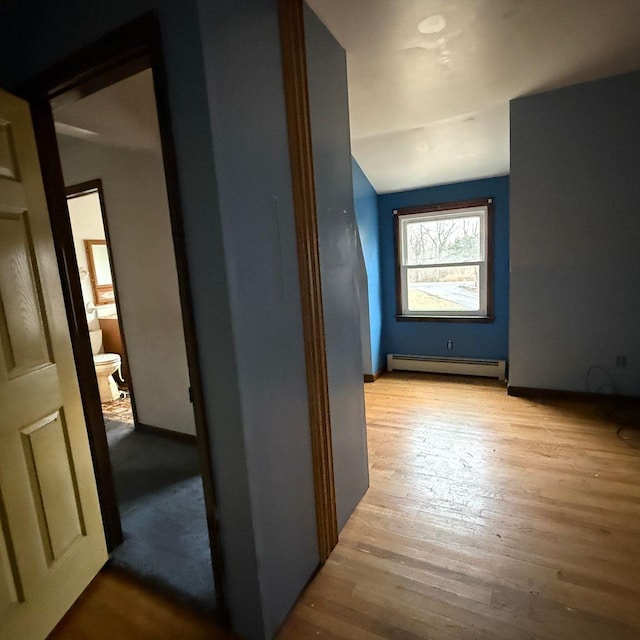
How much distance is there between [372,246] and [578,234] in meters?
1.96

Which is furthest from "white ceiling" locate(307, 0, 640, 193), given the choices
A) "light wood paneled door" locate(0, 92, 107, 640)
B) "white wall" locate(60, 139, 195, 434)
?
"white wall" locate(60, 139, 195, 434)

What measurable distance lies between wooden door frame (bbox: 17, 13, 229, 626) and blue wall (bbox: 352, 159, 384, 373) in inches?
108

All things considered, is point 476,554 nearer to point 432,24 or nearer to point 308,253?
point 308,253

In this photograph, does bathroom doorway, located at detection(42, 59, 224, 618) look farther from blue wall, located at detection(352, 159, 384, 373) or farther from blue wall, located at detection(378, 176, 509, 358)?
blue wall, located at detection(378, 176, 509, 358)

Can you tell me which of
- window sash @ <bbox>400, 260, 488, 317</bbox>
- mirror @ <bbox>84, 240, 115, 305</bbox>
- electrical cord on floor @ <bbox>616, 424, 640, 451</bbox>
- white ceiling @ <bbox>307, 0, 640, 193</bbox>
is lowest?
A: electrical cord on floor @ <bbox>616, 424, 640, 451</bbox>

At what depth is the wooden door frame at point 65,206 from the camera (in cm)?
109

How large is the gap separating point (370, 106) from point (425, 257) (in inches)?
79.7

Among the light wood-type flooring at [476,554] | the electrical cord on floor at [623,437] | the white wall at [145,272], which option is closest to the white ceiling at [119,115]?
the white wall at [145,272]

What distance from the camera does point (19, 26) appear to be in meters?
1.36

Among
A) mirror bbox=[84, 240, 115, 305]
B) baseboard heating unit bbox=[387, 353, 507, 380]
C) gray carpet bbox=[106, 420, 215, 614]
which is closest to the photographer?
gray carpet bbox=[106, 420, 215, 614]

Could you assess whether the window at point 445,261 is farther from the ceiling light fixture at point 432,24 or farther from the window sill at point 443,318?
the ceiling light fixture at point 432,24

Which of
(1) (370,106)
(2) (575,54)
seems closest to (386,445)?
(1) (370,106)

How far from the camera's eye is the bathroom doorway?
173cm

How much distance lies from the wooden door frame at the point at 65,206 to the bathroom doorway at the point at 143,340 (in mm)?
22
